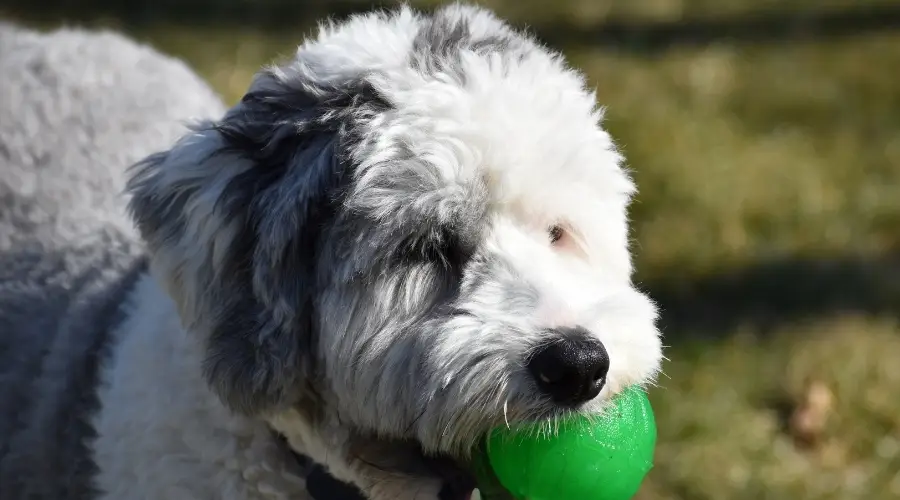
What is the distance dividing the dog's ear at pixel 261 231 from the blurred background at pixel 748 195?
1833 millimetres

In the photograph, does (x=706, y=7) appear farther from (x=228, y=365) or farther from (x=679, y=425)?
(x=228, y=365)

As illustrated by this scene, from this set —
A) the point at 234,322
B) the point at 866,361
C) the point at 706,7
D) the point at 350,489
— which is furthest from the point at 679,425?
the point at 706,7

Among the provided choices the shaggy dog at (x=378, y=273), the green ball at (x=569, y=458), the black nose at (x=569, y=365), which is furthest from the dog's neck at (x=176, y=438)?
the black nose at (x=569, y=365)

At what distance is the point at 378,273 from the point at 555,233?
430 mm

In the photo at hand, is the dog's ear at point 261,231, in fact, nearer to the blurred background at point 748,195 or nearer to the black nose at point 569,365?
the black nose at point 569,365

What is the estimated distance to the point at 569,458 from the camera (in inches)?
92.6

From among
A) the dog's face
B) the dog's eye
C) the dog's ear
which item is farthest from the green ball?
the dog's ear

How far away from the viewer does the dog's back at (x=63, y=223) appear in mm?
3016

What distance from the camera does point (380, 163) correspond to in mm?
2264

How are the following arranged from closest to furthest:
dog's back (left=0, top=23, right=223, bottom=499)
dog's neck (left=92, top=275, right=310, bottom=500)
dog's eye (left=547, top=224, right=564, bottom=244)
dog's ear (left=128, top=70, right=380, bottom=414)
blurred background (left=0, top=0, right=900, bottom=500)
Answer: dog's ear (left=128, top=70, right=380, bottom=414), dog's eye (left=547, top=224, right=564, bottom=244), dog's neck (left=92, top=275, right=310, bottom=500), dog's back (left=0, top=23, right=223, bottom=499), blurred background (left=0, top=0, right=900, bottom=500)

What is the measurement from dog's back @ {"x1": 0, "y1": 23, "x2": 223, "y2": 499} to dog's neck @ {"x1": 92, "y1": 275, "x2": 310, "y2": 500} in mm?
194

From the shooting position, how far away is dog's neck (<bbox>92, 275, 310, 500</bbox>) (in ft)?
8.51

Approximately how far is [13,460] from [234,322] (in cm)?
110

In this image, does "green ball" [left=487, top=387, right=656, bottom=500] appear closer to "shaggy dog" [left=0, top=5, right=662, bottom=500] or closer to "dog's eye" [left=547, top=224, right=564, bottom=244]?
"shaggy dog" [left=0, top=5, right=662, bottom=500]
